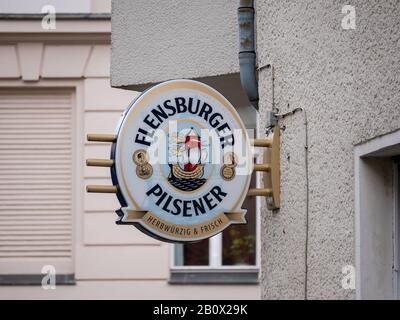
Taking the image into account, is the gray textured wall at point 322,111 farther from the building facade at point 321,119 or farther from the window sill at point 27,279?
the window sill at point 27,279

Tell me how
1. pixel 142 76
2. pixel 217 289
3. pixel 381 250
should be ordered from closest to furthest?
1. pixel 381 250
2. pixel 142 76
3. pixel 217 289

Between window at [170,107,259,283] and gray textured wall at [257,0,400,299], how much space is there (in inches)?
256

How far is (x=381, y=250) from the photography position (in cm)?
578

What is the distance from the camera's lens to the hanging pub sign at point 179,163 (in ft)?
20.0

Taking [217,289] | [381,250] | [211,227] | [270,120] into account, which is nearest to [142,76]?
[270,120]

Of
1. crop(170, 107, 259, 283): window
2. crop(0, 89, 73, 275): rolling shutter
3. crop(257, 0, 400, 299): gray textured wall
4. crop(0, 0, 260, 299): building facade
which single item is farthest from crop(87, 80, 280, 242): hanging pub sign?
crop(0, 89, 73, 275): rolling shutter

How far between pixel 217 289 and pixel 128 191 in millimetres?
7735

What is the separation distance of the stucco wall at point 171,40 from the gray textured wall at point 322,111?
42cm

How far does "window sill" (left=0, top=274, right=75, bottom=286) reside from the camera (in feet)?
45.4

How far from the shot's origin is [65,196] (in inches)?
549

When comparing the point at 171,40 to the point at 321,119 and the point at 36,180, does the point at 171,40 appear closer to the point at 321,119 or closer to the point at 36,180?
the point at 321,119

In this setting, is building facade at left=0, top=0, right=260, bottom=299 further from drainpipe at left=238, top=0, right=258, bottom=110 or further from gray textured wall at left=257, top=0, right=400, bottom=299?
gray textured wall at left=257, top=0, right=400, bottom=299

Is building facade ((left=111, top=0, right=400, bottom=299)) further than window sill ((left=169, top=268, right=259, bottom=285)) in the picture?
No

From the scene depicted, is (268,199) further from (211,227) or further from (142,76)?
(142,76)
